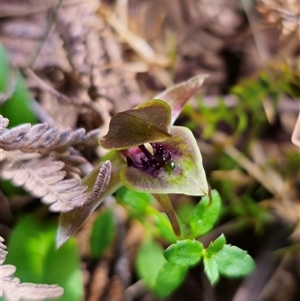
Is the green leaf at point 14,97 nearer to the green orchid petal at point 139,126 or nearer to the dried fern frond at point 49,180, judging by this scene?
the dried fern frond at point 49,180

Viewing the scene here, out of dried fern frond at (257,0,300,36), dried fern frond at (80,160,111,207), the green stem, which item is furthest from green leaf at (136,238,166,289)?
dried fern frond at (257,0,300,36)

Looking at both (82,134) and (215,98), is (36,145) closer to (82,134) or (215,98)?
(82,134)

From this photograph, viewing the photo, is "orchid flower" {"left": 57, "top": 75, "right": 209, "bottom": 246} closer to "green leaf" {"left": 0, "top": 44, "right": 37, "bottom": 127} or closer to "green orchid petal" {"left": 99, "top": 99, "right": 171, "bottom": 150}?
"green orchid petal" {"left": 99, "top": 99, "right": 171, "bottom": 150}

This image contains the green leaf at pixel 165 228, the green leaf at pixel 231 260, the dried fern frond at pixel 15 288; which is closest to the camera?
the dried fern frond at pixel 15 288

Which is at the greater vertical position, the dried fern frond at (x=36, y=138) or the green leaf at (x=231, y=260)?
the dried fern frond at (x=36, y=138)

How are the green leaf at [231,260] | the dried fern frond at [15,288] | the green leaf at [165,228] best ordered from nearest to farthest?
the dried fern frond at [15,288], the green leaf at [231,260], the green leaf at [165,228]

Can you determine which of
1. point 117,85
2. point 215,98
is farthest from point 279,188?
point 117,85

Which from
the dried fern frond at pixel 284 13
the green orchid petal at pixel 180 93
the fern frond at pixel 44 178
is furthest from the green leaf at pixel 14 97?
the dried fern frond at pixel 284 13

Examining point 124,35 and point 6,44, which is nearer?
point 6,44
